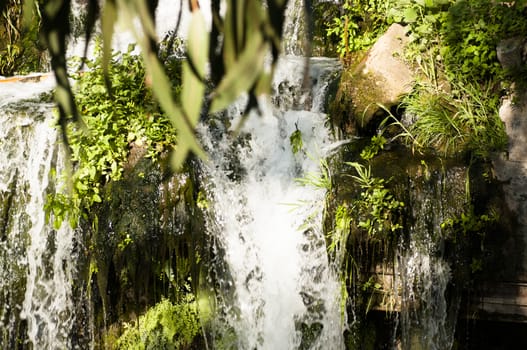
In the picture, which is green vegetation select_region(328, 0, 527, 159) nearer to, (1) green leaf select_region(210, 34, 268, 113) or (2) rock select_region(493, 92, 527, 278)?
(2) rock select_region(493, 92, 527, 278)

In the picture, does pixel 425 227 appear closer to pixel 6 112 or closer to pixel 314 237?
pixel 314 237

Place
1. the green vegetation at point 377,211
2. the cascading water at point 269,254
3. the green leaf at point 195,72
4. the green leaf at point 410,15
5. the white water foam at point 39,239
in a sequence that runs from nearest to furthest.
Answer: the green leaf at point 195,72
the green vegetation at point 377,211
the cascading water at point 269,254
the white water foam at point 39,239
the green leaf at point 410,15

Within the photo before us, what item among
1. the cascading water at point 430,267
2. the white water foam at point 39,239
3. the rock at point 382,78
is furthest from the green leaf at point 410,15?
the white water foam at point 39,239

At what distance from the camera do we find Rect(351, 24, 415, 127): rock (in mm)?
5039

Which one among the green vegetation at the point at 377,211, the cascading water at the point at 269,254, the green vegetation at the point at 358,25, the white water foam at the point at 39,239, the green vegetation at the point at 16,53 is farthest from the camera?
the green vegetation at the point at 16,53

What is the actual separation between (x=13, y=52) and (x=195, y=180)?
3.60m

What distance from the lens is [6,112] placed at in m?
4.98

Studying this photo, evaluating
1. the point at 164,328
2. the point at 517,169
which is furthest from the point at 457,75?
the point at 164,328

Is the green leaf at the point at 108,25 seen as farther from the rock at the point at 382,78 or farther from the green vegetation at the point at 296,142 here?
the rock at the point at 382,78

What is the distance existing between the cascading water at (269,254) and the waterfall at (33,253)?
108cm

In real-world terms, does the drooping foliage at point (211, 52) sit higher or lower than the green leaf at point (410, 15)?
lower

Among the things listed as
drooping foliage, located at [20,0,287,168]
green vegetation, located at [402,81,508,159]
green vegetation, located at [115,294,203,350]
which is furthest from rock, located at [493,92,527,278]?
drooping foliage, located at [20,0,287,168]

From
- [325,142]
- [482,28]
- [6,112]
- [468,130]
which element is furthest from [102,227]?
[482,28]

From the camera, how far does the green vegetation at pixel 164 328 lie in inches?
182
